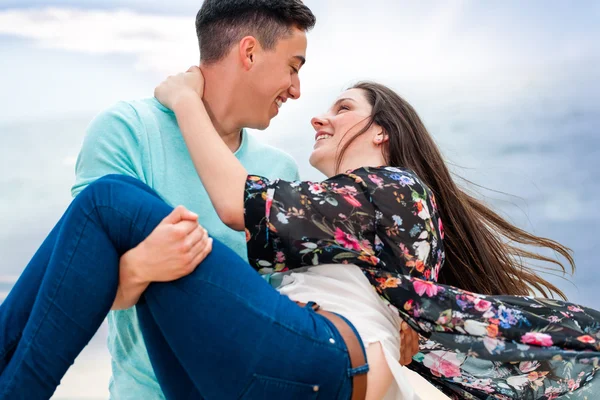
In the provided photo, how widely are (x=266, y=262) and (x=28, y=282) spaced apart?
0.50 m

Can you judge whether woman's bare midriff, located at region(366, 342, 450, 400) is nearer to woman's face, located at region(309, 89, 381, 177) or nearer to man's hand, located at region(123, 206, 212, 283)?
man's hand, located at region(123, 206, 212, 283)

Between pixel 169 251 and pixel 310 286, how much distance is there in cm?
41

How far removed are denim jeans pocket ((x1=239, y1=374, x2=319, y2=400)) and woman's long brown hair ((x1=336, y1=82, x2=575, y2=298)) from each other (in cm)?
82

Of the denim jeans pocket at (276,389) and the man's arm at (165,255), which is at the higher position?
the man's arm at (165,255)

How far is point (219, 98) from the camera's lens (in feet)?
6.68

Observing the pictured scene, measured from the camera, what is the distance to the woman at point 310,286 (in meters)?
1.24

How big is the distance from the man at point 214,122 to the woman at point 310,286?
10cm

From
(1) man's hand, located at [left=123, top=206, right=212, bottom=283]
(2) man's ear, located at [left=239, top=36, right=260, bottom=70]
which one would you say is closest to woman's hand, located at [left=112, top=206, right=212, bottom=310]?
(1) man's hand, located at [left=123, top=206, right=212, bottom=283]

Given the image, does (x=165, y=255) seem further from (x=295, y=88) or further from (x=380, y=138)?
(x=295, y=88)

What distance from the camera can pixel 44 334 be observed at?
1.19m

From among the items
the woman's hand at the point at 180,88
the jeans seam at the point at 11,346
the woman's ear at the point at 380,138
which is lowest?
the jeans seam at the point at 11,346

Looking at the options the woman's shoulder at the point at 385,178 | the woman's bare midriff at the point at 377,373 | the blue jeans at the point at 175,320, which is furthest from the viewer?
the woman's shoulder at the point at 385,178

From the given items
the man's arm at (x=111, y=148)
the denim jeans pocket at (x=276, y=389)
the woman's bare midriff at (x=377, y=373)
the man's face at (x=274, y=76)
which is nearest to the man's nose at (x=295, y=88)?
the man's face at (x=274, y=76)

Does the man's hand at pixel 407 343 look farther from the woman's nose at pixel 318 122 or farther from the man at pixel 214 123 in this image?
the woman's nose at pixel 318 122
